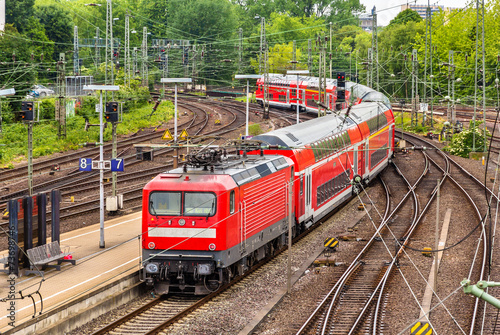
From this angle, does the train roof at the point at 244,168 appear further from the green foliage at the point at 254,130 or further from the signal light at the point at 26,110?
the green foliage at the point at 254,130

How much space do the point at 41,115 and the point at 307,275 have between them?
35493 mm

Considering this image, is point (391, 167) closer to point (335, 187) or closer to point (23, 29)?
point (335, 187)

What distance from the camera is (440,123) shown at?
68000mm

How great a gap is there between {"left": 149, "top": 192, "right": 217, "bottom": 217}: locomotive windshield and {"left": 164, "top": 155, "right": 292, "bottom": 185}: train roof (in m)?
0.82

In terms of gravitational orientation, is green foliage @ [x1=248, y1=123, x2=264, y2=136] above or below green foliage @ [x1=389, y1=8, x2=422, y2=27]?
below

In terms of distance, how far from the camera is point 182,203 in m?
17.4

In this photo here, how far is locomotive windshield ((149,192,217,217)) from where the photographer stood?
1722 cm

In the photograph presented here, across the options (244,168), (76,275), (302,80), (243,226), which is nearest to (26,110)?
(76,275)

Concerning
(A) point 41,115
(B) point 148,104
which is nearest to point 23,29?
(B) point 148,104

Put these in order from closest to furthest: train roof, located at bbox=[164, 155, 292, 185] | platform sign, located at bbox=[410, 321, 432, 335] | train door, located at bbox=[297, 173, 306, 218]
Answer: platform sign, located at bbox=[410, 321, 432, 335], train roof, located at bbox=[164, 155, 292, 185], train door, located at bbox=[297, 173, 306, 218]

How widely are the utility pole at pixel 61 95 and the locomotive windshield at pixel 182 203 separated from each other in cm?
2605

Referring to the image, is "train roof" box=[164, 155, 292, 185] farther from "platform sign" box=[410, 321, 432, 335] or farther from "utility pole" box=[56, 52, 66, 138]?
"utility pole" box=[56, 52, 66, 138]

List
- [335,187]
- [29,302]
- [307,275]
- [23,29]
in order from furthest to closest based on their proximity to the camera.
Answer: [23,29] < [335,187] < [307,275] < [29,302]

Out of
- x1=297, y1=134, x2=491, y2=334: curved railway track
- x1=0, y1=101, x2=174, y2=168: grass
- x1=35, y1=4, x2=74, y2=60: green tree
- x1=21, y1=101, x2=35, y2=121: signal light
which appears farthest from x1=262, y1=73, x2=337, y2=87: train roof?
x1=21, y1=101, x2=35, y2=121: signal light
